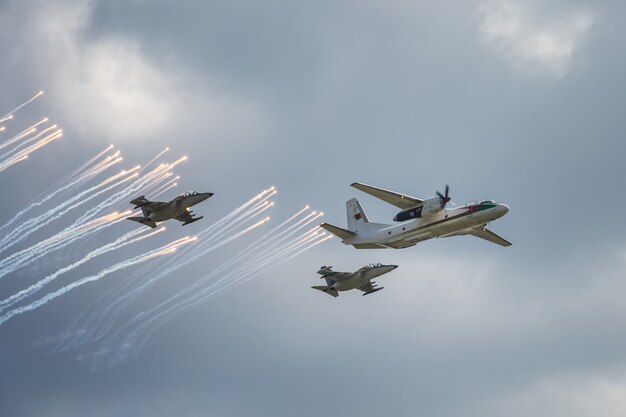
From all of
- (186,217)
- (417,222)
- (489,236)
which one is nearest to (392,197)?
(417,222)

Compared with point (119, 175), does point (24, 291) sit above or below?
below

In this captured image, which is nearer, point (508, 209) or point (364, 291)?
point (508, 209)

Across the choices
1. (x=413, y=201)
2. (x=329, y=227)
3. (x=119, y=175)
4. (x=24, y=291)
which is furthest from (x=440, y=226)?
(x=24, y=291)

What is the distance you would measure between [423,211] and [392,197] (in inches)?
178

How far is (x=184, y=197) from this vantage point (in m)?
119

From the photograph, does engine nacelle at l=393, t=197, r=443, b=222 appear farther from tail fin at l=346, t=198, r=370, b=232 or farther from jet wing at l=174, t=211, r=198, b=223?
jet wing at l=174, t=211, r=198, b=223

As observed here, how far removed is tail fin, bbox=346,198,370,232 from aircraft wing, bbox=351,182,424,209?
206 inches

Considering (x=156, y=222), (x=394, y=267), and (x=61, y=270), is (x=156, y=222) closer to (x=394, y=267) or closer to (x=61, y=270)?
(x=61, y=270)

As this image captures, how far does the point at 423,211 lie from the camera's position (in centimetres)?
12000

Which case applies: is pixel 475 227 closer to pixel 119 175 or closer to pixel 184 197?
pixel 184 197

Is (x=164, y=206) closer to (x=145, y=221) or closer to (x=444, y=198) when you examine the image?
(x=145, y=221)

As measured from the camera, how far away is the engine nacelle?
119438mm

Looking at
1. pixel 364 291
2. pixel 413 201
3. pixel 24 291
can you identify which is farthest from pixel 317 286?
pixel 24 291

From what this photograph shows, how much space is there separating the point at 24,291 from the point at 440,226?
142 ft
